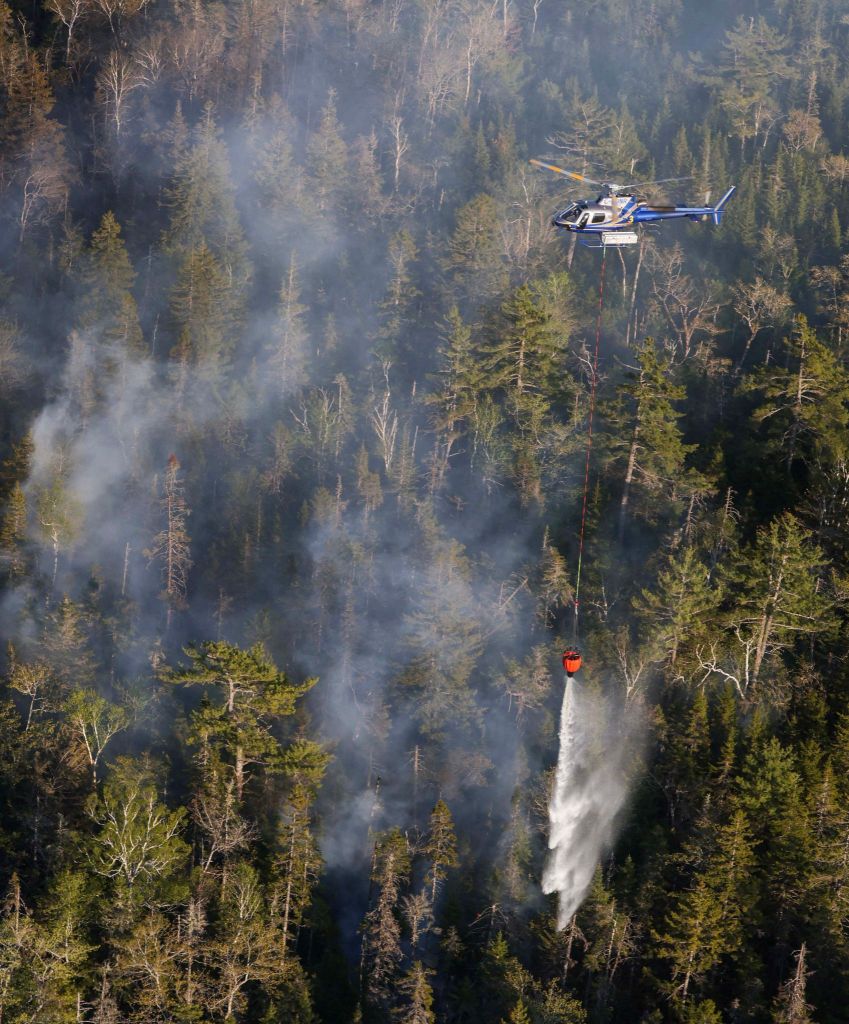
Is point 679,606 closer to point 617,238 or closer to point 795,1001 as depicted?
point 617,238

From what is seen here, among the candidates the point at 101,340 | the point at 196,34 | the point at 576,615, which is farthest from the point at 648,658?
the point at 196,34

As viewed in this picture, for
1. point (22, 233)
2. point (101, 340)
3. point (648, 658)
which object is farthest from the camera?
point (22, 233)

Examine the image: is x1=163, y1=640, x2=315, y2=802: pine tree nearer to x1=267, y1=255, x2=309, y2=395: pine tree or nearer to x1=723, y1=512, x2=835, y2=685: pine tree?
x1=723, y1=512, x2=835, y2=685: pine tree

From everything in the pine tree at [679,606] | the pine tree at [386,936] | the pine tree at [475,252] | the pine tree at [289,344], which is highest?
the pine tree at [475,252]

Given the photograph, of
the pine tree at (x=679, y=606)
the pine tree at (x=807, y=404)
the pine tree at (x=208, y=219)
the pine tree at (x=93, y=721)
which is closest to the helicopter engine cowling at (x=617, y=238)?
the pine tree at (x=807, y=404)

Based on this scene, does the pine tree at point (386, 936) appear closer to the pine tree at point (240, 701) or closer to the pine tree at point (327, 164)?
the pine tree at point (240, 701)

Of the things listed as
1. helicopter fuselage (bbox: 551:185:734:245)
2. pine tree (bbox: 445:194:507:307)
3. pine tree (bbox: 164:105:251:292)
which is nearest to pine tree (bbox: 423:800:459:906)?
helicopter fuselage (bbox: 551:185:734:245)

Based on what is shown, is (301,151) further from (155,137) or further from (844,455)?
(844,455)
